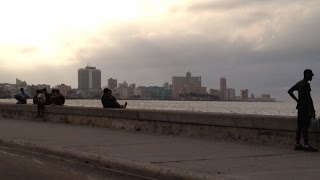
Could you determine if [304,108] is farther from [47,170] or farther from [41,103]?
[41,103]

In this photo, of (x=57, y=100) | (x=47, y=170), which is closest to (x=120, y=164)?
(x=47, y=170)

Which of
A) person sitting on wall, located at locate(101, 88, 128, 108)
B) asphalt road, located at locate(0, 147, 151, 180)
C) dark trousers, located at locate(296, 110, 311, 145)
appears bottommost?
asphalt road, located at locate(0, 147, 151, 180)

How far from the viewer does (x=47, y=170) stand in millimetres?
11641

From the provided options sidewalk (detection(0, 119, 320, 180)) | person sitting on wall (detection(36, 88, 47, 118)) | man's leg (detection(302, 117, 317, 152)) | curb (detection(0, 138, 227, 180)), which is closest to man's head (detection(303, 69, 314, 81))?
man's leg (detection(302, 117, 317, 152))

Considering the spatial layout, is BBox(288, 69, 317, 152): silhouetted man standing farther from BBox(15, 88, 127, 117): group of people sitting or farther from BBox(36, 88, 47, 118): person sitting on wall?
BBox(36, 88, 47, 118): person sitting on wall

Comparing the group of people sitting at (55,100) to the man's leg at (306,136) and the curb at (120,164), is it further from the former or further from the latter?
the man's leg at (306,136)

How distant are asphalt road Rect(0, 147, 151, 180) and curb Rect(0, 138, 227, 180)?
0.64ft

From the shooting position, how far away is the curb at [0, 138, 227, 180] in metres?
9.85

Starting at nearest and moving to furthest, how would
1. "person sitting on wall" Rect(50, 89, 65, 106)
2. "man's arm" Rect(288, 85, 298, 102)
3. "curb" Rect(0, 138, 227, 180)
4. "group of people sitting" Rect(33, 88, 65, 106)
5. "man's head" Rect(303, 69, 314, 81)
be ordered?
1. "curb" Rect(0, 138, 227, 180)
2. "man's head" Rect(303, 69, 314, 81)
3. "man's arm" Rect(288, 85, 298, 102)
4. "group of people sitting" Rect(33, 88, 65, 106)
5. "person sitting on wall" Rect(50, 89, 65, 106)

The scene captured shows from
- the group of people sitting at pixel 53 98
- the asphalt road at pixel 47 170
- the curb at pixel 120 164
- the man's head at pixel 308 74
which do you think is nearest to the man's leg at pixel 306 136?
the man's head at pixel 308 74

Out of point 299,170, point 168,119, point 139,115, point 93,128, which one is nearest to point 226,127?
point 168,119

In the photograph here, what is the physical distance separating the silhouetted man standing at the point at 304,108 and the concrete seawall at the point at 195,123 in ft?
1.37

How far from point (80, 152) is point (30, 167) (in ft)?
4.20

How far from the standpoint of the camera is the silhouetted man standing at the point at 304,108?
41.3 feet
